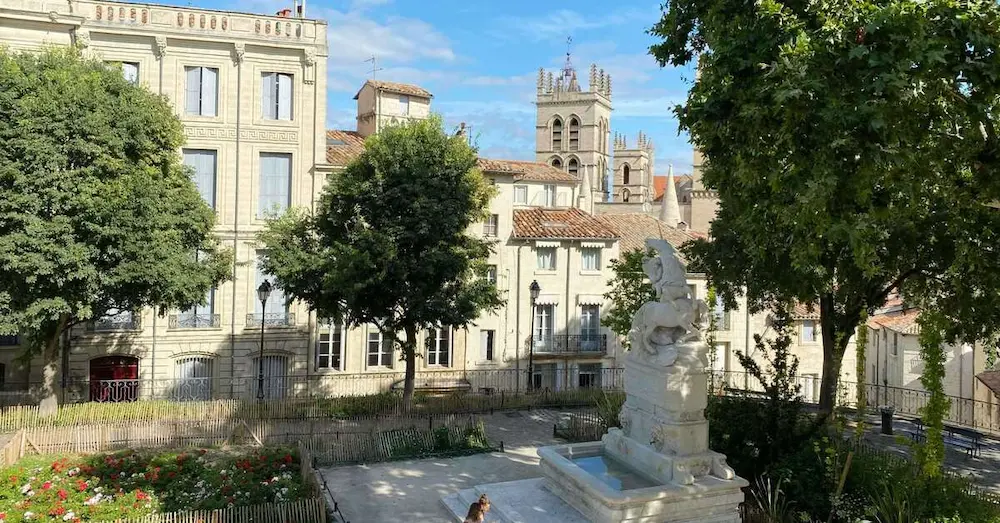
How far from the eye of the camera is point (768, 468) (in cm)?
1305

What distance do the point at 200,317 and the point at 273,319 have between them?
2.64 metres

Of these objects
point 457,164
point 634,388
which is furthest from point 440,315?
point 634,388

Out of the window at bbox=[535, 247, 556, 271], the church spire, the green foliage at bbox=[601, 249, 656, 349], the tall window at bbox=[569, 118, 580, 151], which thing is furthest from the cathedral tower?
the green foliage at bbox=[601, 249, 656, 349]

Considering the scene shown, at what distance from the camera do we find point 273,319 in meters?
28.7

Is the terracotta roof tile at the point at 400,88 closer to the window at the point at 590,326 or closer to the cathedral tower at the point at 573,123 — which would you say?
the window at the point at 590,326

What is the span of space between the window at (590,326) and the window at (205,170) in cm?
1734

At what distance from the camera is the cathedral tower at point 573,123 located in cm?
9681

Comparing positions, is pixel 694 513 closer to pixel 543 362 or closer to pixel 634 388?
A: pixel 634 388

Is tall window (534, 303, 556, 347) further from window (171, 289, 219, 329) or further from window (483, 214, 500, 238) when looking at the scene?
window (171, 289, 219, 329)

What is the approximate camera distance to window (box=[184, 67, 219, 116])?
27891 mm

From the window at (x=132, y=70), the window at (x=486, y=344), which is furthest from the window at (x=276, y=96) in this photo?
the window at (x=486, y=344)

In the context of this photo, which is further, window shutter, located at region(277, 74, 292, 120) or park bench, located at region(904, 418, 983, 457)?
window shutter, located at region(277, 74, 292, 120)

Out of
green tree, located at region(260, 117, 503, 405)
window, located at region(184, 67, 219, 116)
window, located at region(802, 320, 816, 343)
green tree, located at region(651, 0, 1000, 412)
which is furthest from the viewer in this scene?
window, located at region(802, 320, 816, 343)

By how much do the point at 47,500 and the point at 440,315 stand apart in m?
10.5
